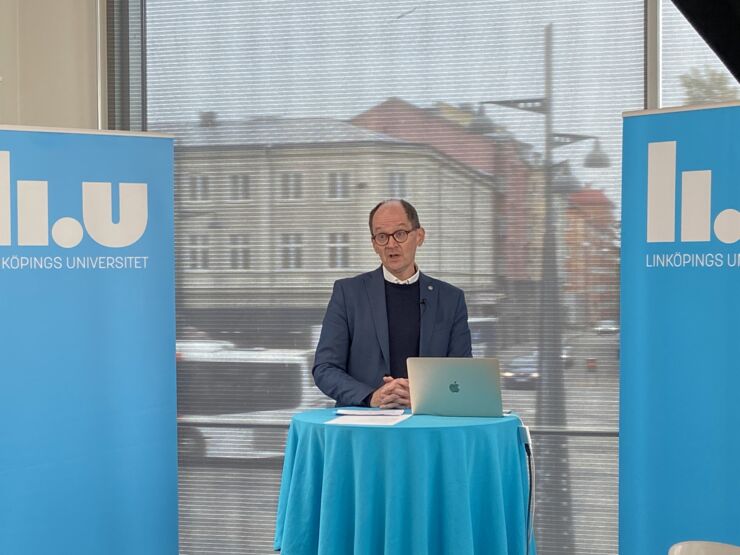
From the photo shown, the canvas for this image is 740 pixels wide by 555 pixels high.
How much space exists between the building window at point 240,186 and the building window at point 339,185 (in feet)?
1.70

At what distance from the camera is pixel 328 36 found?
5.23 meters

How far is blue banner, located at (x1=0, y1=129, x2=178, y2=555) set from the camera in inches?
156

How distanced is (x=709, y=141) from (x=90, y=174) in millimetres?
2801

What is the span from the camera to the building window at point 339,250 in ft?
17.0

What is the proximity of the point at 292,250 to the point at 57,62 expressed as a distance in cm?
186

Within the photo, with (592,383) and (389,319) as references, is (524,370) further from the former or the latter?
(389,319)

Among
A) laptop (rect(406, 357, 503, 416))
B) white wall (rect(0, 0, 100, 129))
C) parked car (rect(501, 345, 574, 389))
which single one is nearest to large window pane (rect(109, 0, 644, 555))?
parked car (rect(501, 345, 574, 389))

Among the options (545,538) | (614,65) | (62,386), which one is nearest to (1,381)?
(62,386)

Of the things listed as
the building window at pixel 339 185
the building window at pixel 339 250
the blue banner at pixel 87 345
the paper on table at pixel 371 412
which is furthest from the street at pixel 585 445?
the blue banner at pixel 87 345

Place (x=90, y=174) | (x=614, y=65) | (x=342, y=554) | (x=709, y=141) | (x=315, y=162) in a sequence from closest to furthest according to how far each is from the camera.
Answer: (x=342, y=554) < (x=709, y=141) < (x=90, y=174) < (x=614, y=65) < (x=315, y=162)

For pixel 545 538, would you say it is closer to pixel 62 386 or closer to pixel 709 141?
pixel 709 141

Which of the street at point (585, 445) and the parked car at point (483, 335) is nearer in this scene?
the street at point (585, 445)

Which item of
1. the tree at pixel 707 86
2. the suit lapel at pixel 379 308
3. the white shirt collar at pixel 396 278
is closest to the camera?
the suit lapel at pixel 379 308

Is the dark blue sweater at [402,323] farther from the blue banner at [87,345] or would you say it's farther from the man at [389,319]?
the blue banner at [87,345]
